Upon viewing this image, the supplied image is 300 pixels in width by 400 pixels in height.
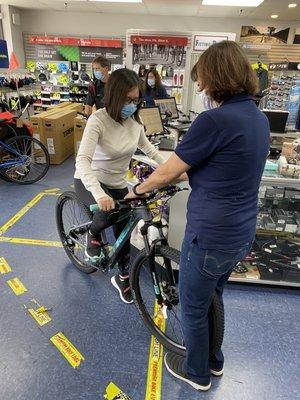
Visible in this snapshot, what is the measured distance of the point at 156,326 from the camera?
1927 millimetres

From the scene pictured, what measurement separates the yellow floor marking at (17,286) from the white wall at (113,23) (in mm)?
8617

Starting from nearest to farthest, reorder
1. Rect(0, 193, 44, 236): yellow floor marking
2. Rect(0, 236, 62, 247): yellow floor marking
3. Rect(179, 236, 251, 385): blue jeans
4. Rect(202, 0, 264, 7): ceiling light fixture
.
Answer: Rect(179, 236, 251, 385): blue jeans
Rect(0, 236, 62, 247): yellow floor marking
Rect(0, 193, 44, 236): yellow floor marking
Rect(202, 0, 264, 7): ceiling light fixture

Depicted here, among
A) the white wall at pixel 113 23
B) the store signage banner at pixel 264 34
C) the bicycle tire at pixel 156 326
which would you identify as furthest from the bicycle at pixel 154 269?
→ the store signage banner at pixel 264 34

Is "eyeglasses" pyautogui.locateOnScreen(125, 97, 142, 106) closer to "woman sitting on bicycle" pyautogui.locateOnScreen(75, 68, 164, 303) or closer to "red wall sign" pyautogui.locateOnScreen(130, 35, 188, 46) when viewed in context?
"woman sitting on bicycle" pyautogui.locateOnScreen(75, 68, 164, 303)

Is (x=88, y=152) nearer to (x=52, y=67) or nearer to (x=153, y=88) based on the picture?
(x=153, y=88)

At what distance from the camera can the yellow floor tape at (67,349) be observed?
1761 mm

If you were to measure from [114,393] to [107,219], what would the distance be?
100 centimetres

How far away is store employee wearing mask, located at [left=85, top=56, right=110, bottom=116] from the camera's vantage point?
4.14 m

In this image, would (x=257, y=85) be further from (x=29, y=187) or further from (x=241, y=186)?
(x=29, y=187)

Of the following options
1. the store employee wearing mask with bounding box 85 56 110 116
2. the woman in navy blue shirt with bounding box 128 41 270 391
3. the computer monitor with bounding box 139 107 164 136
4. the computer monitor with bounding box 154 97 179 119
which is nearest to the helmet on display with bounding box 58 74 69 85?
the store employee wearing mask with bounding box 85 56 110 116

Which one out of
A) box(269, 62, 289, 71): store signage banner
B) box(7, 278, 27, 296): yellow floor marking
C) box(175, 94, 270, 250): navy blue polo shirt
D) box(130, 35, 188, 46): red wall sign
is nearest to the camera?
box(175, 94, 270, 250): navy blue polo shirt

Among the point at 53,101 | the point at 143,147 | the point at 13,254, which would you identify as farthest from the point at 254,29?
the point at 13,254

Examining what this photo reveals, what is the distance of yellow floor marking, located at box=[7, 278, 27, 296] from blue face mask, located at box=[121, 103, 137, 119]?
1.58 metres

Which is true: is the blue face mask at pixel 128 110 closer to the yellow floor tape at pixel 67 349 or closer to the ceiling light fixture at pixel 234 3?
the yellow floor tape at pixel 67 349
